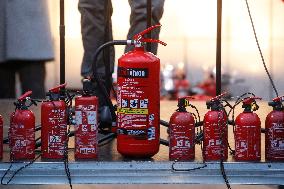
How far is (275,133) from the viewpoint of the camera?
2488mm

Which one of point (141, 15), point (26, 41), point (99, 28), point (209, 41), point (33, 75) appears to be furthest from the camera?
point (209, 41)

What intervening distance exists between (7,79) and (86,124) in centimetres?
170

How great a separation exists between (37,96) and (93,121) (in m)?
1.53

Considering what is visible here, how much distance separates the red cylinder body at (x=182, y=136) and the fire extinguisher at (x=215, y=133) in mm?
49

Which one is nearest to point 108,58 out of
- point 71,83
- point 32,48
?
point 32,48

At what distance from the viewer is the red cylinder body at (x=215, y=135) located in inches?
98.0

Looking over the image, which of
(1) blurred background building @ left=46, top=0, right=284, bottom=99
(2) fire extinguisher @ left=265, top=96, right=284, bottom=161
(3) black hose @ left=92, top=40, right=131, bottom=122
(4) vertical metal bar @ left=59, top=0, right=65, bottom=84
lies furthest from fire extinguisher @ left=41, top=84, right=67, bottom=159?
(1) blurred background building @ left=46, top=0, right=284, bottom=99

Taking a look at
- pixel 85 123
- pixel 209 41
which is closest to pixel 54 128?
pixel 85 123

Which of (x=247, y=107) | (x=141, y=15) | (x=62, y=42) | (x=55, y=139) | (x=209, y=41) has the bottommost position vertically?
(x=55, y=139)

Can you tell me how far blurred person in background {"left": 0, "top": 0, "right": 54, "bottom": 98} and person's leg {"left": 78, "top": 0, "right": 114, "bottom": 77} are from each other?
622 mm

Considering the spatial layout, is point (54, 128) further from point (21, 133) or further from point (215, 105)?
point (215, 105)

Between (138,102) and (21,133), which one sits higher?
(138,102)

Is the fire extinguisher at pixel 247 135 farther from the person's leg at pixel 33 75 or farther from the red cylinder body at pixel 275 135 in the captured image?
the person's leg at pixel 33 75

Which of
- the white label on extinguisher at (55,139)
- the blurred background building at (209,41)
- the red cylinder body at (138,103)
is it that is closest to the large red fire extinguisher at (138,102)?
the red cylinder body at (138,103)
